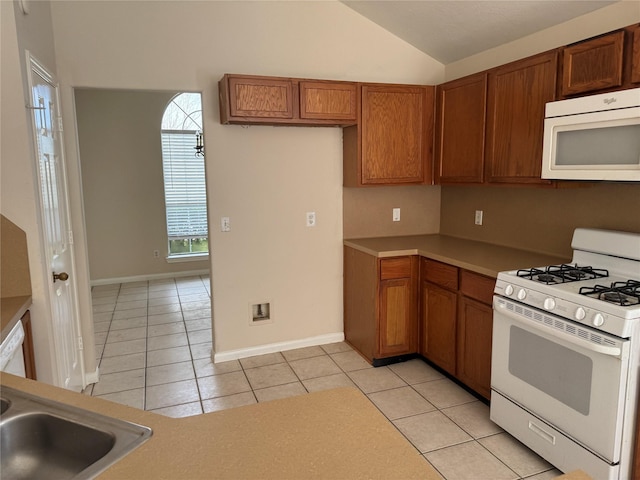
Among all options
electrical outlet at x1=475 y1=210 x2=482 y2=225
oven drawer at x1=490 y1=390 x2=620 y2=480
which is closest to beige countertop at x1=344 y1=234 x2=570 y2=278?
electrical outlet at x1=475 y1=210 x2=482 y2=225

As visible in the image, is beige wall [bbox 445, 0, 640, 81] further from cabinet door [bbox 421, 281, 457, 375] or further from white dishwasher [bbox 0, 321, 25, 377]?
white dishwasher [bbox 0, 321, 25, 377]

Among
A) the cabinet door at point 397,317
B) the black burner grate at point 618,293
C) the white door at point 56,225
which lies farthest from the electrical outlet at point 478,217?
the white door at point 56,225

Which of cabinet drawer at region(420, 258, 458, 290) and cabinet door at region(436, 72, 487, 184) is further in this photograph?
cabinet door at region(436, 72, 487, 184)

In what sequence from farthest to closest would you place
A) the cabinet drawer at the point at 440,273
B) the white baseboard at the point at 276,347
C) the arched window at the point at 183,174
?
the arched window at the point at 183,174, the white baseboard at the point at 276,347, the cabinet drawer at the point at 440,273

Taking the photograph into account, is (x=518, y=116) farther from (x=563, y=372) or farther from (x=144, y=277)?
(x=144, y=277)

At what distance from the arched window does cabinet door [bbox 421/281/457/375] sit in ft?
12.6

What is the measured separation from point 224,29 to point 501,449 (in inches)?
129

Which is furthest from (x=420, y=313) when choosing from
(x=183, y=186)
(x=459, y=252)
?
(x=183, y=186)

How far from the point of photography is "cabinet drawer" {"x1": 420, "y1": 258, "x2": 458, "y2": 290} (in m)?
2.96

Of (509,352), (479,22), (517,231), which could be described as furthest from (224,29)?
(509,352)

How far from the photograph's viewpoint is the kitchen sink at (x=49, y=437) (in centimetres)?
108

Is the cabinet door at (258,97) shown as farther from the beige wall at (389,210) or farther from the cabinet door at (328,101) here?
the beige wall at (389,210)

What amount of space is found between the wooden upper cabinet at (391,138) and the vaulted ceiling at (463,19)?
0.40 m

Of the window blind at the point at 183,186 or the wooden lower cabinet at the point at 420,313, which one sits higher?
the window blind at the point at 183,186
